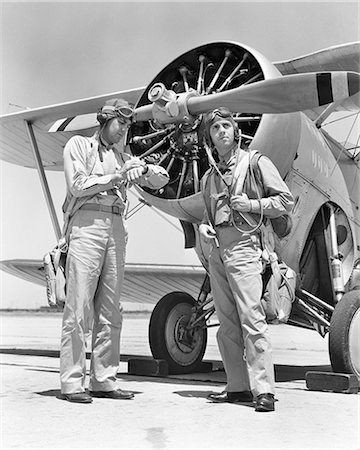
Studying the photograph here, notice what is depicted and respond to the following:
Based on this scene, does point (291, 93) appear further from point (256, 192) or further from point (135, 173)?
point (135, 173)

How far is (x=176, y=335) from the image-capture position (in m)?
6.57

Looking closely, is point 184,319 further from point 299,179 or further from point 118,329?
point 118,329

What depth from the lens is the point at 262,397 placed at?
3672 mm

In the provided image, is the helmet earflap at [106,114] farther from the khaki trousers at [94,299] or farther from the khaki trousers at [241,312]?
the khaki trousers at [241,312]

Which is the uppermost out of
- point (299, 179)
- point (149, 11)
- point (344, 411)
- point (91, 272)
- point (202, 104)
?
point (149, 11)

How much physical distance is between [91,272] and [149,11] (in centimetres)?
243

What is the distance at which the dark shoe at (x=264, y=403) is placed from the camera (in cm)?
359

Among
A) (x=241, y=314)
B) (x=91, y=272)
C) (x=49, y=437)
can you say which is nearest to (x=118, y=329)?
(x=91, y=272)

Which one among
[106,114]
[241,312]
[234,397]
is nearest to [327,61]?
[106,114]

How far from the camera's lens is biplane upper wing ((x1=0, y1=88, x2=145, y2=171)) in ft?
27.7

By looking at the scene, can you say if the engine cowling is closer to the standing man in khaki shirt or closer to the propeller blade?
the propeller blade

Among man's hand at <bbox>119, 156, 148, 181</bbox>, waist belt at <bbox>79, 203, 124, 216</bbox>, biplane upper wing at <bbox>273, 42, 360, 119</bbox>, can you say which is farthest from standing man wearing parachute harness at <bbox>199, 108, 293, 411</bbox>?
biplane upper wing at <bbox>273, 42, 360, 119</bbox>

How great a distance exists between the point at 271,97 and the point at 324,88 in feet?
1.25

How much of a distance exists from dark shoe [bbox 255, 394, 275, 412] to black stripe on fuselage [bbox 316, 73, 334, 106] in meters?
2.17
